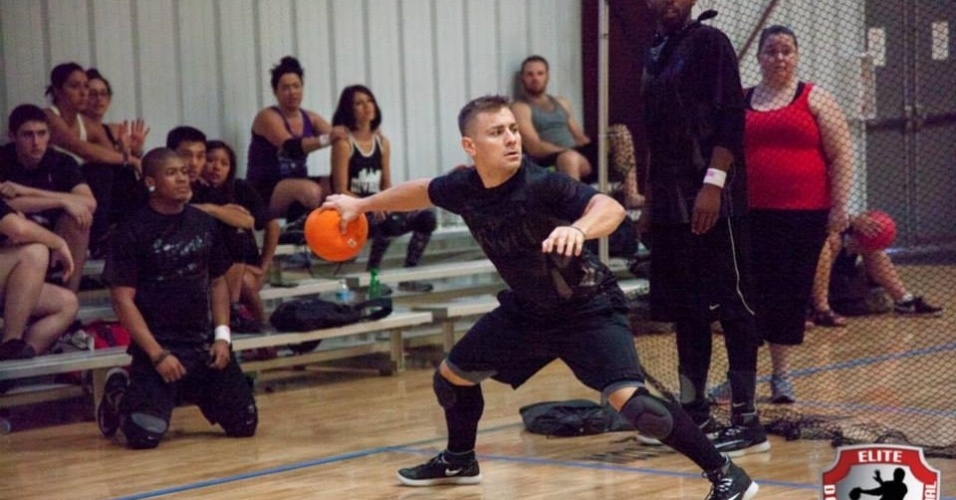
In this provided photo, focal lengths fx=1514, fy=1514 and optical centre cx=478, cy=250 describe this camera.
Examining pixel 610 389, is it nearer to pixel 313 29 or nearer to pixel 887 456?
pixel 887 456

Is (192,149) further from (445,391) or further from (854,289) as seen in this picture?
(854,289)

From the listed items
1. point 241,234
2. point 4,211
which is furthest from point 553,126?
point 4,211

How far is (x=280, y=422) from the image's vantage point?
7.84 meters

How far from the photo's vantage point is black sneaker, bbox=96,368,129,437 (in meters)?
7.46

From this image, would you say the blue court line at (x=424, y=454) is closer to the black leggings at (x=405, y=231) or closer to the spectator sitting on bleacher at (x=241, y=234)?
the spectator sitting on bleacher at (x=241, y=234)

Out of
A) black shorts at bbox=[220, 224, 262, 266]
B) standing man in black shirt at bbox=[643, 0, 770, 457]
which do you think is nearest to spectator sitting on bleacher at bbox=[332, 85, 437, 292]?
black shorts at bbox=[220, 224, 262, 266]

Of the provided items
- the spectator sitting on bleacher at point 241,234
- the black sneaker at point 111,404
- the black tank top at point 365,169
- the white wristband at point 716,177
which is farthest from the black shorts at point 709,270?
the black tank top at point 365,169

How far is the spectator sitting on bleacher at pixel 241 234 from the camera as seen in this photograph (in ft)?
29.2

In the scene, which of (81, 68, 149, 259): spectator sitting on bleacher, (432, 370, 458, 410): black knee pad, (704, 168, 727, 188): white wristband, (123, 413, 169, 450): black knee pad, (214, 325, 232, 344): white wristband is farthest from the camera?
(81, 68, 149, 259): spectator sitting on bleacher

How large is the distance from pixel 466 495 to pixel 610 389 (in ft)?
2.56

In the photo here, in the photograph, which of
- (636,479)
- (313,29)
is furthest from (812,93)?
(313,29)

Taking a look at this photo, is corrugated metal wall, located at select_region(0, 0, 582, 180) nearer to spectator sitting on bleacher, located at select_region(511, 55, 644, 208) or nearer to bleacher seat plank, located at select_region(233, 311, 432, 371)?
spectator sitting on bleacher, located at select_region(511, 55, 644, 208)

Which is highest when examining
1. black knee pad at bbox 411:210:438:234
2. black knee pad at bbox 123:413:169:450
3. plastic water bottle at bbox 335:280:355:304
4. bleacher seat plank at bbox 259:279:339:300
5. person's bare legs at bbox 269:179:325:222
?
person's bare legs at bbox 269:179:325:222

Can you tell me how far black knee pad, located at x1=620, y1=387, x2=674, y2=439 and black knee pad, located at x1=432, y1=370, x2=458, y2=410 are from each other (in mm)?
819
